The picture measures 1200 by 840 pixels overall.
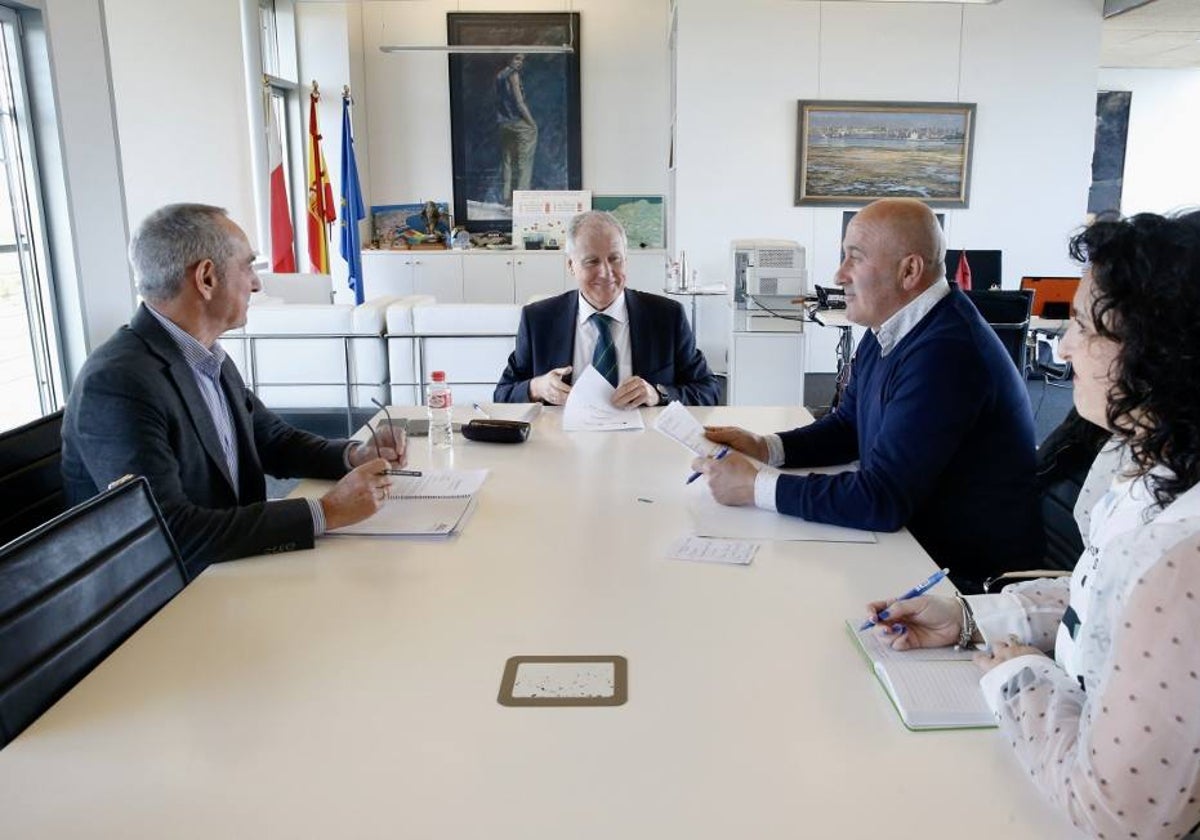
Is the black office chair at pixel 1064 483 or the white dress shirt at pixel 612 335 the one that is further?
the white dress shirt at pixel 612 335

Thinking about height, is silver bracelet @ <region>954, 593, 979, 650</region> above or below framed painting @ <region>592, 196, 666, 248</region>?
below

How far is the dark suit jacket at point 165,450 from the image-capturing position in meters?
1.68

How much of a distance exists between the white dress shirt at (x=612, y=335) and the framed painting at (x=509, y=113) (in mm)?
6381

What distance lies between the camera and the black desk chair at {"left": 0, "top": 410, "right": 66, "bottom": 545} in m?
1.84

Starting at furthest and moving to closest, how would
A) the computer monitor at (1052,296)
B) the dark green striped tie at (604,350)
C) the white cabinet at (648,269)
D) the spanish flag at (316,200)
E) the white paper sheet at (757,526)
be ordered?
1. the white cabinet at (648,269)
2. the spanish flag at (316,200)
3. the computer monitor at (1052,296)
4. the dark green striped tie at (604,350)
5. the white paper sheet at (757,526)

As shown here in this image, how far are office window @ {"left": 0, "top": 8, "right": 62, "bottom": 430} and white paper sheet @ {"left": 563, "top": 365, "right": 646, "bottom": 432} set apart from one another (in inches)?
104

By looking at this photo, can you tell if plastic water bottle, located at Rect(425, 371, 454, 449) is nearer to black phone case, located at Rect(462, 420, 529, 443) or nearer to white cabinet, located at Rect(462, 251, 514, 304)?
black phone case, located at Rect(462, 420, 529, 443)

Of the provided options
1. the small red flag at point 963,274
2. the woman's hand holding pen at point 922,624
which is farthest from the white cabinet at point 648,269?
the woman's hand holding pen at point 922,624

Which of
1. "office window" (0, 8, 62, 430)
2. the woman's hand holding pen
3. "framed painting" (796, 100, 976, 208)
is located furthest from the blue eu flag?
the woman's hand holding pen

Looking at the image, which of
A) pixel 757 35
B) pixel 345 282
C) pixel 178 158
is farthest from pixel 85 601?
pixel 345 282

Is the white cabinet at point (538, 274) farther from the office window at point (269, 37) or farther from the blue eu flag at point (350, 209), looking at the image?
the office window at point (269, 37)

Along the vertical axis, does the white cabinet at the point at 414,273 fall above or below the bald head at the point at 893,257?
below

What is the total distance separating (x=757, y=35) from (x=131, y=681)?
7.18 meters

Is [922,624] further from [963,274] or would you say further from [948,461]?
[963,274]
